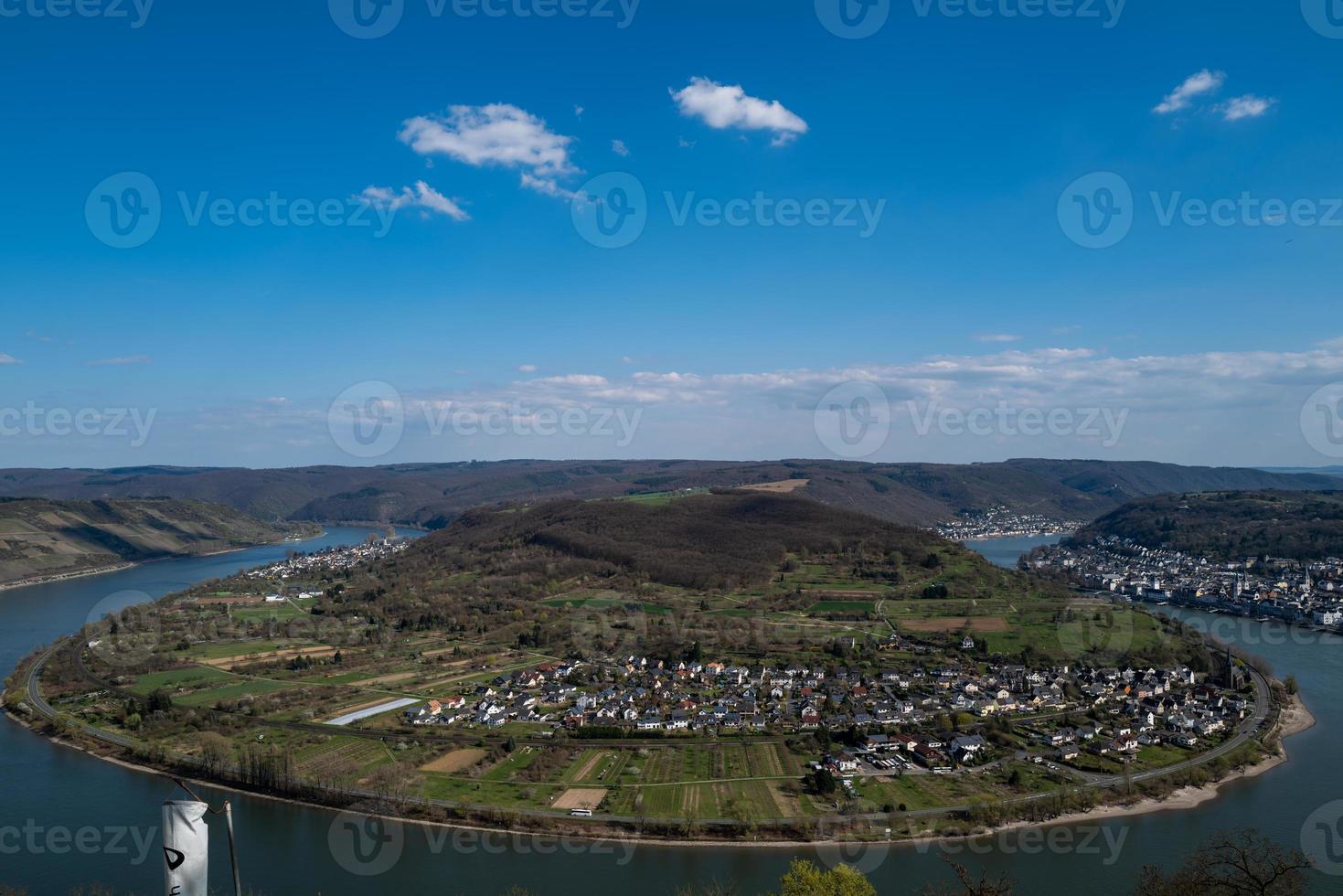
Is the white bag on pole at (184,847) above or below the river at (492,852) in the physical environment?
above

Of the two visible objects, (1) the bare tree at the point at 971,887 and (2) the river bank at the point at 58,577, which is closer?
(1) the bare tree at the point at 971,887

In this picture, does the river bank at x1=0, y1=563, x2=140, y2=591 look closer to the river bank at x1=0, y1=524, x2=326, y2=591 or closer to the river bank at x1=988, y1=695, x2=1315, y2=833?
the river bank at x1=0, y1=524, x2=326, y2=591

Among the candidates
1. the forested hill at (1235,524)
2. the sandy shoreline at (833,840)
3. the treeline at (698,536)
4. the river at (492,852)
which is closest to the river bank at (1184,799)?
the sandy shoreline at (833,840)

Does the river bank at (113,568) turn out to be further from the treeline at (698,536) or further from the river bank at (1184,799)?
the river bank at (1184,799)

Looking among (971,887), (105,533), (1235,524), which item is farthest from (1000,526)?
(105,533)

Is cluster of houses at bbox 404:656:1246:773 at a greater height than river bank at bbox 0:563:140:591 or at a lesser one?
greater

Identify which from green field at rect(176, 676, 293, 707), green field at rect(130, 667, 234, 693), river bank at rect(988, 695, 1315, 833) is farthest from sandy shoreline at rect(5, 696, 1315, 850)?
green field at rect(130, 667, 234, 693)

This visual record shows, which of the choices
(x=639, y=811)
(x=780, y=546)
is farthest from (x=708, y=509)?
(x=639, y=811)

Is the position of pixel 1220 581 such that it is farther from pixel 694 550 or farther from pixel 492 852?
pixel 492 852
